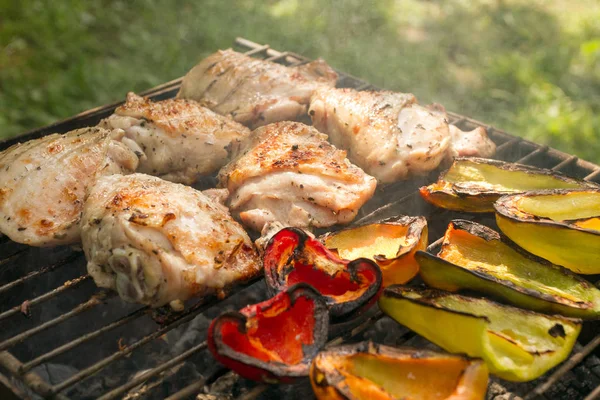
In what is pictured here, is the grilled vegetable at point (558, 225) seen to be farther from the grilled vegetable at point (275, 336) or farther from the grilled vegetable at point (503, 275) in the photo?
the grilled vegetable at point (275, 336)

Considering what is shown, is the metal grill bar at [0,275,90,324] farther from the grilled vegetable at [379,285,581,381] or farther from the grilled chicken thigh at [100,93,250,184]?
the grilled vegetable at [379,285,581,381]

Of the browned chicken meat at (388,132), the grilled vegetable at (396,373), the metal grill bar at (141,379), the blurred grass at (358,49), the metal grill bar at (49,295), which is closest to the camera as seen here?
the grilled vegetable at (396,373)

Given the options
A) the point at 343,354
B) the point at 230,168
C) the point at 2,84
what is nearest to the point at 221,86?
the point at 230,168

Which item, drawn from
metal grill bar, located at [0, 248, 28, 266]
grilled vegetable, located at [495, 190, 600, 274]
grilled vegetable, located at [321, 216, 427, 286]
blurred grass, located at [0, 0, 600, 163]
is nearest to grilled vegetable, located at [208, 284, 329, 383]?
grilled vegetable, located at [321, 216, 427, 286]

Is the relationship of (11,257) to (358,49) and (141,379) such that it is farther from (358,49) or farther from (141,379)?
(358,49)

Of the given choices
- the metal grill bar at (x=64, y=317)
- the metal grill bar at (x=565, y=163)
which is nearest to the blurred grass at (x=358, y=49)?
the metal grill bar at (x=565, y=163)

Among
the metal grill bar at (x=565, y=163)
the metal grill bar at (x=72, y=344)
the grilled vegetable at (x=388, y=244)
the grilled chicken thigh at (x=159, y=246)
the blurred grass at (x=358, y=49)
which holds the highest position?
the grilled chicken thigh at (x=159, y=246)

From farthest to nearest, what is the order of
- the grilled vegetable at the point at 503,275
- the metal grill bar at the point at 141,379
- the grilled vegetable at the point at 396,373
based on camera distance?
1. the grilled vegetable at the point at 503,275
2. the metal grill bar at the point at 141,379
3. the grilled vegetable at the point at 396,373
